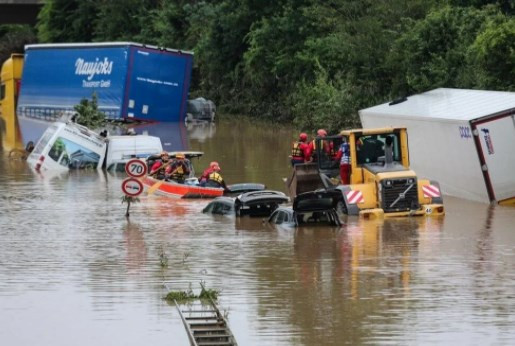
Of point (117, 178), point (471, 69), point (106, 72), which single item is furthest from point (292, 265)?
point (106, 72)

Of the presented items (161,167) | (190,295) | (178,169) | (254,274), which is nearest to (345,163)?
(178,169)

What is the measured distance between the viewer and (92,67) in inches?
2410

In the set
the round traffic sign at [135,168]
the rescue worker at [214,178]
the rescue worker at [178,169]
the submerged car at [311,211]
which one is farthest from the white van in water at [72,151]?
the submerged car at [311,211]

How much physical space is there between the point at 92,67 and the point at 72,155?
2242cm

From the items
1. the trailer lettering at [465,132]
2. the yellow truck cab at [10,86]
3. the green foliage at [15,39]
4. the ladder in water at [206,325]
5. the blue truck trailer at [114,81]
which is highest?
the green foliage at [15,39]

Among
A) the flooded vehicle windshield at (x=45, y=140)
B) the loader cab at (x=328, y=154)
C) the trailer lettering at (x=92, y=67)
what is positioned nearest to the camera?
the loader cab at (x=328, y=154)

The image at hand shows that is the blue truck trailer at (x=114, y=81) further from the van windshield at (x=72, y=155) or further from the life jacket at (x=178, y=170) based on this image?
the life jacket at (x=178, y=170)

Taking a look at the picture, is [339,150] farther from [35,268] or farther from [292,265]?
[35,268]

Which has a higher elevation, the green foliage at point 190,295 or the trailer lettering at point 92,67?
the trailer lettering at point 92,67

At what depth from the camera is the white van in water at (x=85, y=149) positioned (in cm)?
3903

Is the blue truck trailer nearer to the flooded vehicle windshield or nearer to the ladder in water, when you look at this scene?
the flooded vehicle windshield

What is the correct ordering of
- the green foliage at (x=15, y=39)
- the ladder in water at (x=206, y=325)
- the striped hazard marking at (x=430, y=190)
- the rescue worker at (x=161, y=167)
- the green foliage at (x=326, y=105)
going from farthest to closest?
1. the green foliage at (x=15, y=39)
2. the green foliage at (x=326, y=105)
3. the rescue worker at (x=161, y=167)
4. the striped hazard marking at (x=430, y=190)
5. the ladder in water at (x=206, y=325)

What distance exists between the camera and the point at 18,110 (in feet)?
228

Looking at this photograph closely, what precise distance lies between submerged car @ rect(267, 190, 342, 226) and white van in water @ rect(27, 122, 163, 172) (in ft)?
42.0
